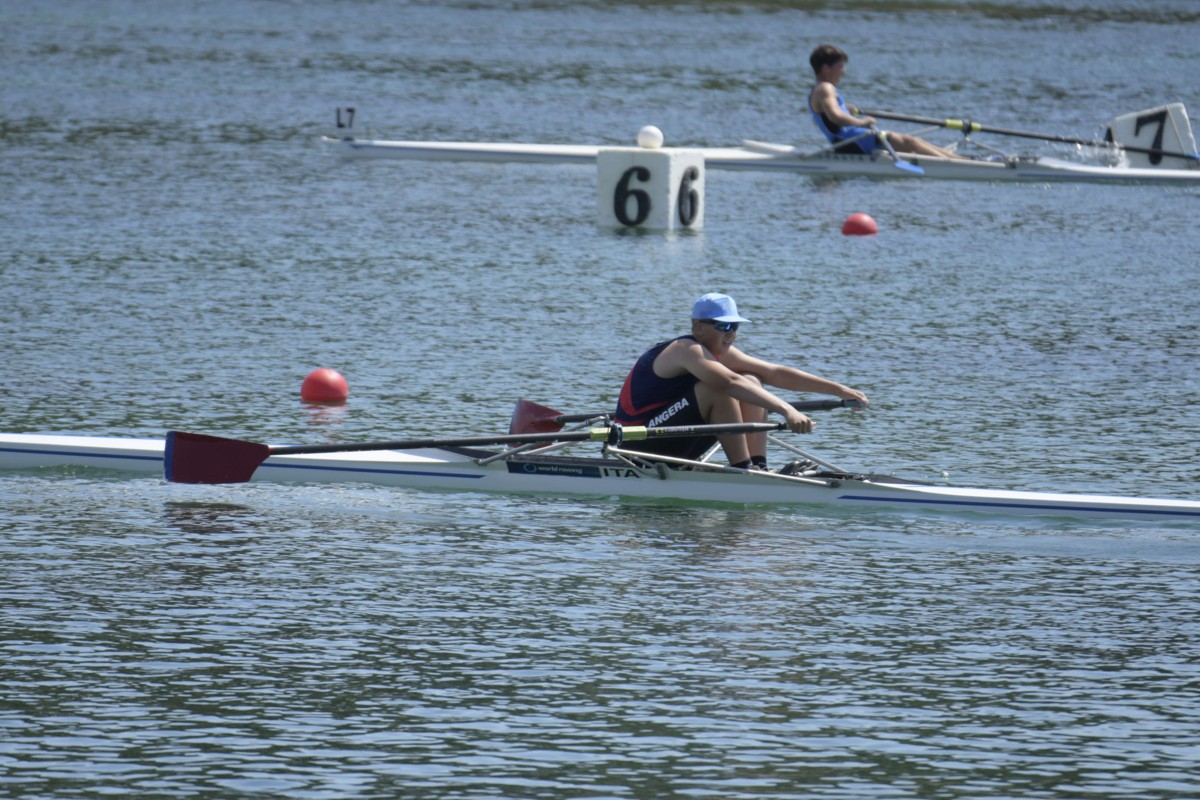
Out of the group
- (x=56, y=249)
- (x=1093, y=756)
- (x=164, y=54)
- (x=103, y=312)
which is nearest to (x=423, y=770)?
(x=1093, y=756)

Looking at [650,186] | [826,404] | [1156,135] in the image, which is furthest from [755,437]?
[1156,135]

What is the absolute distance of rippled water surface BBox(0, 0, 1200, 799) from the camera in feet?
24.5

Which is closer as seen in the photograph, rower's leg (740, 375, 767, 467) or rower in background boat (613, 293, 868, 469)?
rower in background boat (613, 293, 868, 469)

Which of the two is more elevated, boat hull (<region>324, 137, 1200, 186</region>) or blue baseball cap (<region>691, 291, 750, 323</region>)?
boat hull (<region>324, 137, 1200, 186</region>)

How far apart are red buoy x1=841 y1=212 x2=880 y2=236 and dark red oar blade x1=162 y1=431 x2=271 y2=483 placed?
1194 centimetres

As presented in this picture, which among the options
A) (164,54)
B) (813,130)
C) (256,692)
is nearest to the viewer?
(256,692)

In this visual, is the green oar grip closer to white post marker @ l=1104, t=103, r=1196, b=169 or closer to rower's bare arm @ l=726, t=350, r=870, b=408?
white post marker @ l=1104, t=103, r=1196, b=169

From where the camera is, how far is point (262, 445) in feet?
36.6

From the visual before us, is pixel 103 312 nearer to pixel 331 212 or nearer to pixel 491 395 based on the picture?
pixel 491 395

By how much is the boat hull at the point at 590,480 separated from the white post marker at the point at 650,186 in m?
10.8

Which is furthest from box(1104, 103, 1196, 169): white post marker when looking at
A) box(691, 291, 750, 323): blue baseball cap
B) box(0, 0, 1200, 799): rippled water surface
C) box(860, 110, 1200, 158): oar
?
box(691, 291, 750, 323): blue baseball cap

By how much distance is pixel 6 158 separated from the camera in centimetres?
2688

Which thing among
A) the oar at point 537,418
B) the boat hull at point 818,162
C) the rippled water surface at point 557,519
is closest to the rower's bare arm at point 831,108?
the boat hull at point 818,162

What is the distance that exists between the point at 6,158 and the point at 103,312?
11019 mm
